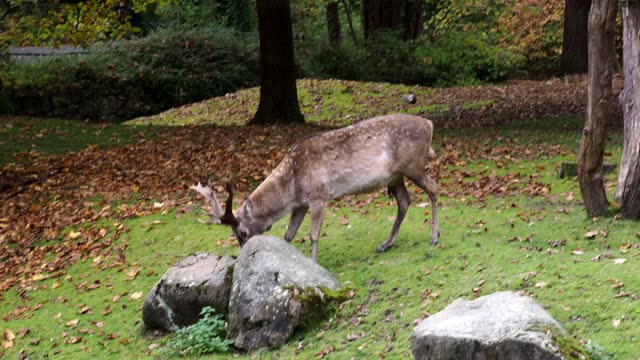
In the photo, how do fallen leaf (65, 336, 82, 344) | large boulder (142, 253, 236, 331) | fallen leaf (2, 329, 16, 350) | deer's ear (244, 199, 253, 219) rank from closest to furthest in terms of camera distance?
1. large boulder (142, 253, 236, 331)
2. fallen leaf (65, 336, 82, 344)
3. fallen leaf (2, 329, 16, 350)
4. deer's ear (244, 199, 253, 219)

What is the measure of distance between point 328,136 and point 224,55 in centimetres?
2033

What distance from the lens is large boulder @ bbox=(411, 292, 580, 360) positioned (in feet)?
18.9

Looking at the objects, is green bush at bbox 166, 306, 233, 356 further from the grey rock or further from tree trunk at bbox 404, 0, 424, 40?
tree trunk at bbox 404, 0, 424, 40

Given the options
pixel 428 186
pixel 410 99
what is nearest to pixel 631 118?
pixel 428 186

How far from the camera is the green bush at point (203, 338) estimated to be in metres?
8.34

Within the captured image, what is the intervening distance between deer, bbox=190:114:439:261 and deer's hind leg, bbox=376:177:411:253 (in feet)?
1.10

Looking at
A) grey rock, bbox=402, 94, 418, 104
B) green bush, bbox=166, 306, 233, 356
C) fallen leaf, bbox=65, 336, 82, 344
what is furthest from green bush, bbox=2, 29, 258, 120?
green bush, bbox=166, 306, 233, 356

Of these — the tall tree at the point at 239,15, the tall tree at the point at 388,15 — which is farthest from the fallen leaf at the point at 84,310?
the tall tree at the point at 239,15

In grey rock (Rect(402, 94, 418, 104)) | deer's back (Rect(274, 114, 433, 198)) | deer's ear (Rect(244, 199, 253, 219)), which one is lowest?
grey rock (Rect(402, 94, 418, 104))

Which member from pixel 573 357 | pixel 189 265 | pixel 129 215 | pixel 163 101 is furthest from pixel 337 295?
pixel 163 101

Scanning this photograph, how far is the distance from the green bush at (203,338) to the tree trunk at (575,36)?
20.3 meters

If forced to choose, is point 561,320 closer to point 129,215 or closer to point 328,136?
point 328,136

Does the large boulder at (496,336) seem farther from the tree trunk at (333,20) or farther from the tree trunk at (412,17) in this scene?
the tree trunk at (333,20)

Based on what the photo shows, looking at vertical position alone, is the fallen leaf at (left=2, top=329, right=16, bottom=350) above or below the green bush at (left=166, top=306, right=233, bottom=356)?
below
